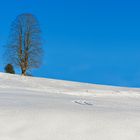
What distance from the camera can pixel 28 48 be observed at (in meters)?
25.2

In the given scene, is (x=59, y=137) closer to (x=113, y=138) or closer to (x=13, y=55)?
(x=113, y=138)

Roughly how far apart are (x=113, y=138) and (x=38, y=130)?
776 mm

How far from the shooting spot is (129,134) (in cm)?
315

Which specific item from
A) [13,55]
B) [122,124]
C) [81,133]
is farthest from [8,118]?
[13,55]

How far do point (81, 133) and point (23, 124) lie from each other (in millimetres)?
615

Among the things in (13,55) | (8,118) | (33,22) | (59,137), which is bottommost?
(59,137)

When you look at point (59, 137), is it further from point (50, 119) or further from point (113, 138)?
point (113, 138)

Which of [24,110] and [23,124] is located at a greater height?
[24,110]

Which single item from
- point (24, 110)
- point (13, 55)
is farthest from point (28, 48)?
point (24, 110)

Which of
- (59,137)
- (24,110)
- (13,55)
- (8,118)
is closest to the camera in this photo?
(59,137)

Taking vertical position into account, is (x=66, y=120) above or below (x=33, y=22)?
below

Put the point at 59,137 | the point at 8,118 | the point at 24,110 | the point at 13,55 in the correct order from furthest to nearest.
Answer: the point at 13,55, the point at 24,110, the point at 8,118, the point at 59,137

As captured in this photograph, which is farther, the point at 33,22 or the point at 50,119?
the point at 33,22

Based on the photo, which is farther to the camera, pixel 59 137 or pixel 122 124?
pixel 122 124
